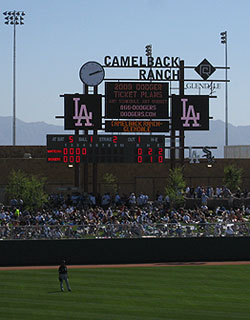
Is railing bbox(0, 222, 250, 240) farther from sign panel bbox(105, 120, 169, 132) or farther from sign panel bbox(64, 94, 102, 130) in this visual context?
sign panel bbox(64, 94, 102, 130)

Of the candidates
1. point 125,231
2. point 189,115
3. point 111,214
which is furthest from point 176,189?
point 125,231

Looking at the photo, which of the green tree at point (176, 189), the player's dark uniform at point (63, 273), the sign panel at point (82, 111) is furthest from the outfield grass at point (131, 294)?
the sign panel at point (82, 111)

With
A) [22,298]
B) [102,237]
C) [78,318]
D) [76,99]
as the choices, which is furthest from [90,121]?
[78,318]

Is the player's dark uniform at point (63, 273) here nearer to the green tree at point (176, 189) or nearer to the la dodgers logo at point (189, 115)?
the green tree at point (176, 189)

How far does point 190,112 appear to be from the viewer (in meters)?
48.4

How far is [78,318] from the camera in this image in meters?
23.1

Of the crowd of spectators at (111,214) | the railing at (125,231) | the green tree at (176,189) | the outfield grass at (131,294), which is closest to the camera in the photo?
the outfield grass at (131,294)

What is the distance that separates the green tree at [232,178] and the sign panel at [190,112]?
7.80 m

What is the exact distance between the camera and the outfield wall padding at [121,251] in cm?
3538

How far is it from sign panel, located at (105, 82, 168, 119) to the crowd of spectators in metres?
5.45

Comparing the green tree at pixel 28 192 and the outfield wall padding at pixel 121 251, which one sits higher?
the green tree at pixel 28 192

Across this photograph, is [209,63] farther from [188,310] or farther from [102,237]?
[188,310]

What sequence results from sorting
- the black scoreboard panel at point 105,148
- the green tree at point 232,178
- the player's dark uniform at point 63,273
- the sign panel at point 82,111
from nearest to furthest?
the player's dark uniform at point 63,273 < the black scoreboard panel at point 105,148 < the sign panel at point 82,111 < the green tree at point 232,178

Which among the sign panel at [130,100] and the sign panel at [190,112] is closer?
the sign panel at [130,100]
